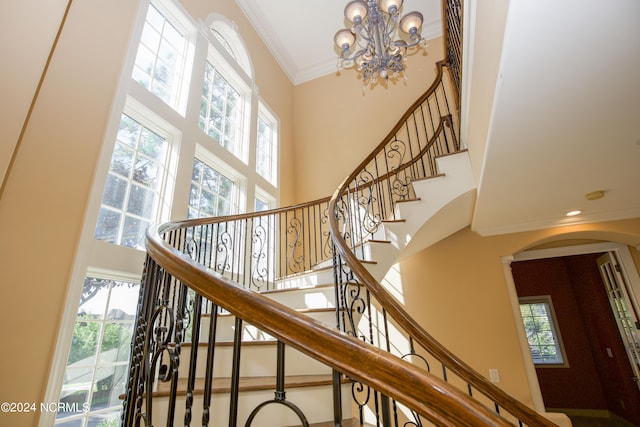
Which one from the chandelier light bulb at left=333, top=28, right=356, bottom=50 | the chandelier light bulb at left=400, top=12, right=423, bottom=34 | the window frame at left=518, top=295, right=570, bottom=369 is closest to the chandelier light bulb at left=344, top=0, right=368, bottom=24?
the chandelier light bulb at left=333, top=28, right=356, bottom=50

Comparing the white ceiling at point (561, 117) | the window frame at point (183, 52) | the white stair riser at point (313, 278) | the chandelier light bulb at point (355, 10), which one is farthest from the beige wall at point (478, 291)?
the window frame at point (183, 52)

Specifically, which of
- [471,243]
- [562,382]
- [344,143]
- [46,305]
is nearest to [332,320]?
[46,305]

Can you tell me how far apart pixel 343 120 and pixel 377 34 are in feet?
8.35

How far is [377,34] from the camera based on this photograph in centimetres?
346

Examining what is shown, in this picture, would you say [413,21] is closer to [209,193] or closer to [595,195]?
[595,195]

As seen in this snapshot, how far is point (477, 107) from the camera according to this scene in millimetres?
2453

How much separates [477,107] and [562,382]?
6.39 meters

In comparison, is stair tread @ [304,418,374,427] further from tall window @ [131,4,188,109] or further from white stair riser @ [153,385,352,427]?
tall window @ [131,4,188,109]

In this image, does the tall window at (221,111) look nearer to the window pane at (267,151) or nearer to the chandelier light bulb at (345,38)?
the window pane at (267,151)

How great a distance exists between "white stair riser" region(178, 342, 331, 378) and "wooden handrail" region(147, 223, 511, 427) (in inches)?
50.4

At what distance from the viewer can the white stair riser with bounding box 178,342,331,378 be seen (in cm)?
193

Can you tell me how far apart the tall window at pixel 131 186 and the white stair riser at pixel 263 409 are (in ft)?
5.26

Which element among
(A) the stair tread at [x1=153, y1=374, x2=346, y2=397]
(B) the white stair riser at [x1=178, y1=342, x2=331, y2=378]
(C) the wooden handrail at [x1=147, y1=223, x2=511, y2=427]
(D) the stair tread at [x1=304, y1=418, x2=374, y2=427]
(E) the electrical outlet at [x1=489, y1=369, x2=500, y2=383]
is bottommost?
(E) the electrical outlet at [x1=489, y1=369, x2=500, y2=383]

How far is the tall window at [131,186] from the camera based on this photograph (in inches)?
103
